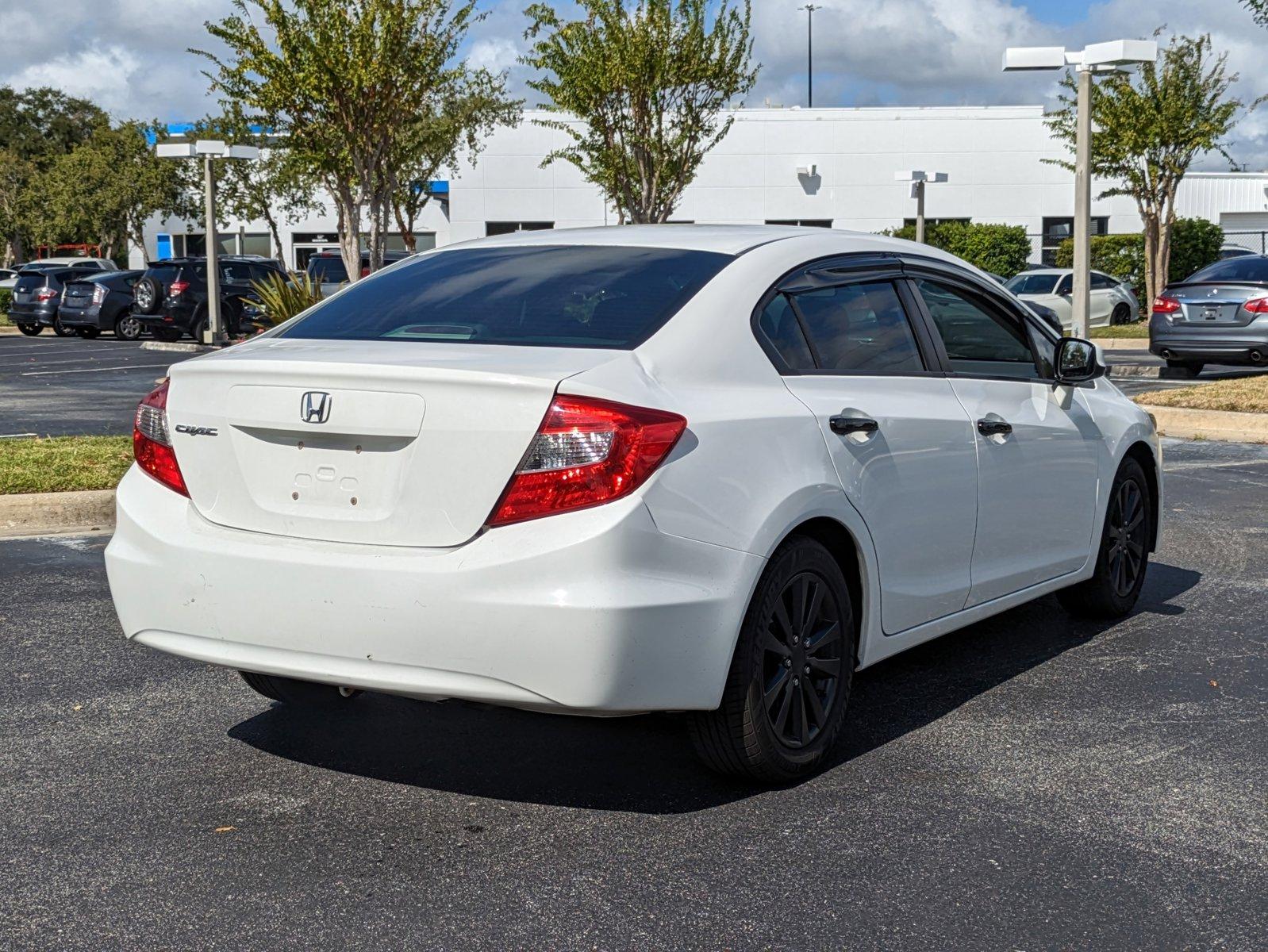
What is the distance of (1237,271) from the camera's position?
19750 mm

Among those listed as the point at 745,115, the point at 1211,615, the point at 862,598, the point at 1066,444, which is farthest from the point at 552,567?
the point at 745,115

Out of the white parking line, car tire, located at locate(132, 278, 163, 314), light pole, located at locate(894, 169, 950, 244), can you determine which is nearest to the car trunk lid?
the white parking line

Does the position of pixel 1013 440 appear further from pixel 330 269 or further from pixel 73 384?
pixel 330 269

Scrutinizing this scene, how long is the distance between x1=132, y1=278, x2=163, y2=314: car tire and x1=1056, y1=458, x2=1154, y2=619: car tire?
2749 centimetres

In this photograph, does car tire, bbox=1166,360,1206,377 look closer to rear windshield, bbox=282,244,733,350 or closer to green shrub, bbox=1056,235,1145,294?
rear windshield, bbox=282,244,733,350

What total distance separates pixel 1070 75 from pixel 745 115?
676 inches

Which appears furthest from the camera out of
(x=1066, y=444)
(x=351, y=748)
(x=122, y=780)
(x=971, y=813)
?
(x=1066, y=444)

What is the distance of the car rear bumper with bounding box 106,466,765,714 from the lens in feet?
12.7

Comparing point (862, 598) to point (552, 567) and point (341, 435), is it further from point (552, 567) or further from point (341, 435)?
point (341, 435)

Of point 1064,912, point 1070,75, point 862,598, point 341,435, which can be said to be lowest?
point 1064,912

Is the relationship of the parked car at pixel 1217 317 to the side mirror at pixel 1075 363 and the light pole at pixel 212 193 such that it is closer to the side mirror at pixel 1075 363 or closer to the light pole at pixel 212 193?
the side mirror at pixel 1075 363

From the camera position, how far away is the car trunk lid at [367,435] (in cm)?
397

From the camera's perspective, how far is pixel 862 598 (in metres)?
4.83

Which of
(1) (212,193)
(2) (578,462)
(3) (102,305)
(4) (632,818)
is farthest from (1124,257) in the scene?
(2) (578,462)
